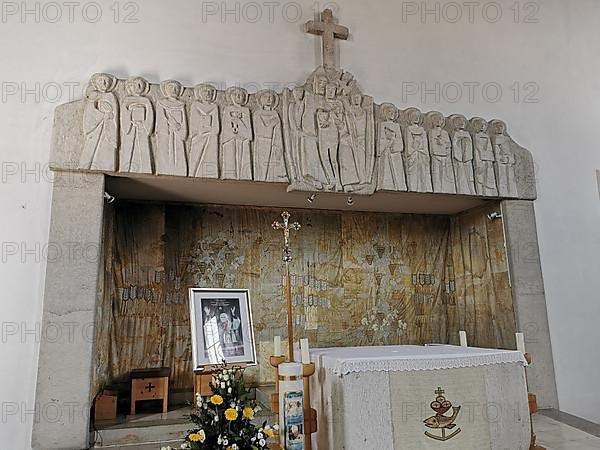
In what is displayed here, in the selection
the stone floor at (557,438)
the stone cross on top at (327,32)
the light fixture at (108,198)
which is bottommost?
the stone floor at (557,438)

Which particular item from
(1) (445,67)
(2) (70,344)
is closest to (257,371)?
(2) (70,344)

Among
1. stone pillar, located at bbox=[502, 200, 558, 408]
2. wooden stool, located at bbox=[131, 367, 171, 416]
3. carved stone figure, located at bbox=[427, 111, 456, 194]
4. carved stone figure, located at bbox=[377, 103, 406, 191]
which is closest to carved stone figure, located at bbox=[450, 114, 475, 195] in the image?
carved stone figure, located at bbox=[427, 111, 456, 194]

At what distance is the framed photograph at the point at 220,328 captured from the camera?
4566 mm

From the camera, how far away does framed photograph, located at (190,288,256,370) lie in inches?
180

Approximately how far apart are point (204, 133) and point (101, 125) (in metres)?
0.92

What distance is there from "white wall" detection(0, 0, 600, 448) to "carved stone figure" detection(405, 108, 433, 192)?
27cm

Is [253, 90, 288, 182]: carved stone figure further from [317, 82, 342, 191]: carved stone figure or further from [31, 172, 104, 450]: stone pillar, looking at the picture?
[31, 172, 104, 450]: stone pillar

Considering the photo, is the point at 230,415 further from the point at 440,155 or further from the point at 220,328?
the point at 440,155

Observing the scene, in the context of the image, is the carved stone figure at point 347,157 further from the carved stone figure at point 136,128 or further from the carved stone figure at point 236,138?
the carved stone figure at point 136,128

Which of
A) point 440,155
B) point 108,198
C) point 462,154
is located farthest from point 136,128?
point 462,154

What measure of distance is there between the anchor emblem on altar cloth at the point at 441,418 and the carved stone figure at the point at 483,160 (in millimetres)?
2730

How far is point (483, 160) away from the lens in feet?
18.8

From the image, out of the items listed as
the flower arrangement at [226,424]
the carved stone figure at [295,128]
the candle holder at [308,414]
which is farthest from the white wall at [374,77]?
the candle holder at [308,414]

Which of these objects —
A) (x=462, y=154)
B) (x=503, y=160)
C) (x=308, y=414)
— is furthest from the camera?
(x=503, y=160)
